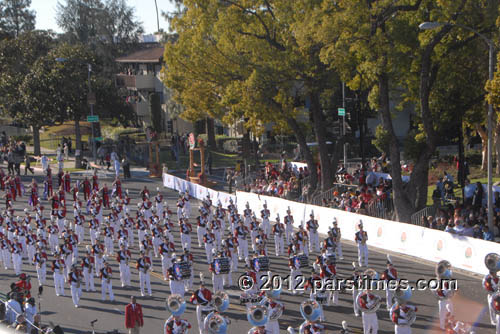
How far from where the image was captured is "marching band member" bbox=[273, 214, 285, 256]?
22.0 m

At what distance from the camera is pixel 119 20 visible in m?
74.4

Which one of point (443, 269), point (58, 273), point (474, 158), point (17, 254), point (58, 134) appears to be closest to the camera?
point (443, 269)

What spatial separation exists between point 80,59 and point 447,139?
26.1 meters

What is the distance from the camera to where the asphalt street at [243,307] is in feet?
50.4

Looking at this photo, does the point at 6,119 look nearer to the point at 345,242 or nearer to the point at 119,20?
the point at 119,20

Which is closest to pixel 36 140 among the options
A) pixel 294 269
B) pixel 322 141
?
pixel 322 141

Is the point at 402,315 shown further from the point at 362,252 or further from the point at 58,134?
the point at 58,134

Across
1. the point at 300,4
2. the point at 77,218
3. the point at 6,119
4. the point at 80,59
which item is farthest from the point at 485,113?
the point at 6,119

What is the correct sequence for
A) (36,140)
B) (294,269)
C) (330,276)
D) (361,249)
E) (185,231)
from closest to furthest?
(330,276)
(294,269)
(361,249)
(185,231)
(36,140)

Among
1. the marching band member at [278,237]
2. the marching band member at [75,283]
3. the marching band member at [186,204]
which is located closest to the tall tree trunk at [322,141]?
the marching band member at [186,204]

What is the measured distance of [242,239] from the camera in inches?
853

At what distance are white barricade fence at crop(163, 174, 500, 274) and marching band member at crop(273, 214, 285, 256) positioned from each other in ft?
9.29

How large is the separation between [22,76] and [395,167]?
32563mm

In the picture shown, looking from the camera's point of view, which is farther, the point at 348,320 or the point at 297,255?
the point at 297,255
